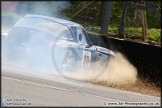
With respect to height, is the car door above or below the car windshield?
below

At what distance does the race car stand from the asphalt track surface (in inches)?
17.4

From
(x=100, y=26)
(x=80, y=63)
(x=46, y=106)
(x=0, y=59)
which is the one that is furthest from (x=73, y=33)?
(x=46, y=106)

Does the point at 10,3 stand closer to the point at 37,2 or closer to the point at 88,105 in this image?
the point at 37,2

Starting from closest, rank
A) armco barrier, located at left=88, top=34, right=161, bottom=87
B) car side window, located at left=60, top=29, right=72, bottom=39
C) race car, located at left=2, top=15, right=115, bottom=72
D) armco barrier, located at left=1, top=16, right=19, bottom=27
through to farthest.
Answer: race car, located at left=2, top=15, right=115, bottom=72 < car side window, located at left=60, top=29, right=72, bottom=39 < armco barrier, located at left=88, top=34, right=161, bottom=87 < armco barrier, located at left=1, top=16, right=19, bottom=27

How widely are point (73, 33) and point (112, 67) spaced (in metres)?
2.37

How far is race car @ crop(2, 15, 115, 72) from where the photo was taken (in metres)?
11.7

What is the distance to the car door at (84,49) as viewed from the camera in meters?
12.5

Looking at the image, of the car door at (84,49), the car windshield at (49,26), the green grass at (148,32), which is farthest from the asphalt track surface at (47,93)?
the green grass at (148,32)

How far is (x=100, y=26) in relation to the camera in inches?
650

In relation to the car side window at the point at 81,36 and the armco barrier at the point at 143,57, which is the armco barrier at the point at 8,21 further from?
the car side window at the point at 81,36

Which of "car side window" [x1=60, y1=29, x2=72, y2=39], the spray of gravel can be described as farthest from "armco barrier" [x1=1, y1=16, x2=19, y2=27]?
"car side window" [x1=60, y1=29, x2=72, y2=39]

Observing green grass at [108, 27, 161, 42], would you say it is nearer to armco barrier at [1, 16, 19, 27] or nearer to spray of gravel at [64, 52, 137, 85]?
spray of gravel at [64, 52, 137, 85]

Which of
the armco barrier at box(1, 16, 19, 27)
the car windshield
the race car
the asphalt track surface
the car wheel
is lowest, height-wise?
the asphalt track surface

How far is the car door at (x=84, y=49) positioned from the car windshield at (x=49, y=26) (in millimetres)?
456
